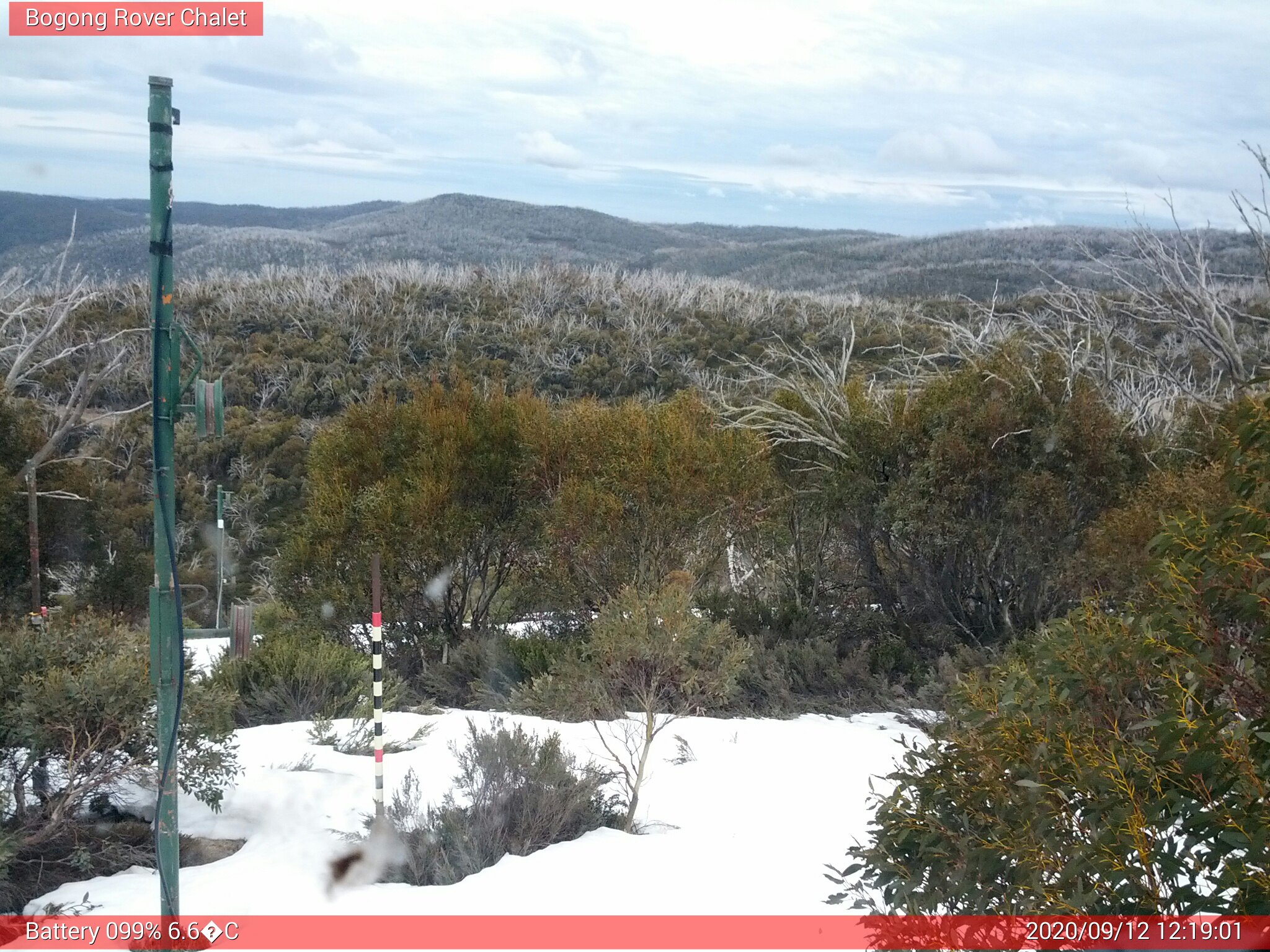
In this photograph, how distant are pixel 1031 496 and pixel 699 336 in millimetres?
24762

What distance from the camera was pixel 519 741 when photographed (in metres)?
5.79

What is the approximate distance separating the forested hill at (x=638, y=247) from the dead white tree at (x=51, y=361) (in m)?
4.56

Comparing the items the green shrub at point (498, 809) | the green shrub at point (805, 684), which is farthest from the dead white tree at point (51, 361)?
the green shrub at point (805, 684)

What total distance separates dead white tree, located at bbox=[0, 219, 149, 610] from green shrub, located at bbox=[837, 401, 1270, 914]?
5601mm

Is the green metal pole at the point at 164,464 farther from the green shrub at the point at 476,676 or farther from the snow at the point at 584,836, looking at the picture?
the green shrub at the point at 476,676

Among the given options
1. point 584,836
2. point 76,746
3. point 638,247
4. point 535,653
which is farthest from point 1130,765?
point 638,247

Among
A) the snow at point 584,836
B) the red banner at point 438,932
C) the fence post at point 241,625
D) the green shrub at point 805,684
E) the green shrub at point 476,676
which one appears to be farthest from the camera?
the green shrub at point 476,676

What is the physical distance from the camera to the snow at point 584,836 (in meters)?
4.65

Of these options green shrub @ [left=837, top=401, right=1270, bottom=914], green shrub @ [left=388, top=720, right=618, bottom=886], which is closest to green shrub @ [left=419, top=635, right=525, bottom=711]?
green shrub @ [left=388, top=720, right=618, bottom=886]

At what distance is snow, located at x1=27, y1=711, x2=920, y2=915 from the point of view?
4.65m

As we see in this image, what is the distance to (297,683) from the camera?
8.64m

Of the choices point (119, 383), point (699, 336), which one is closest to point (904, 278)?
point (699, 336)

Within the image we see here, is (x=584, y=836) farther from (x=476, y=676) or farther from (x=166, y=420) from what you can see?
(x=476, y=676)

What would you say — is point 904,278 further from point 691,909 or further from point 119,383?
point 691,909
